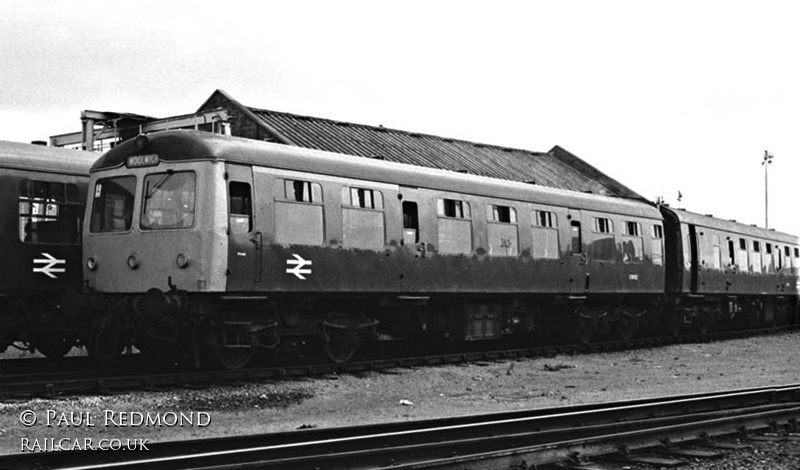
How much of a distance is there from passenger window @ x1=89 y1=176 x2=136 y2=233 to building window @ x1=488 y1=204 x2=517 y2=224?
23.7 feet

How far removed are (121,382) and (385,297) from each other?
5.34m

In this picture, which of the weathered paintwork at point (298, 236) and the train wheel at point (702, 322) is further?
the train wheel at point (702, 322)

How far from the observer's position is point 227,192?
14273 millimetres

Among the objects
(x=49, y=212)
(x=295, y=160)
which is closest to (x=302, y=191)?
(x=295, y=160)

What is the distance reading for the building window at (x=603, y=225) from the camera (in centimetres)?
2306

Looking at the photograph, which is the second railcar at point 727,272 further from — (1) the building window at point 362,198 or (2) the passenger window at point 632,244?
(1) the building window at point 362,198

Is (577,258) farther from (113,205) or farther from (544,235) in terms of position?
(113,205)

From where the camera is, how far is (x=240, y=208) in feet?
47.5

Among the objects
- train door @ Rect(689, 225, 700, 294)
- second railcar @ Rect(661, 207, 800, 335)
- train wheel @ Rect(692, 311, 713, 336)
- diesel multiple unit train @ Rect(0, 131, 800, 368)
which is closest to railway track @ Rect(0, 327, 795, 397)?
diesel multiple unit train @ Rect(0, 131, 800, 368)

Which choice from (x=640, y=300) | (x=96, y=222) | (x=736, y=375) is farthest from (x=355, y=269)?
(x=640, y=300)

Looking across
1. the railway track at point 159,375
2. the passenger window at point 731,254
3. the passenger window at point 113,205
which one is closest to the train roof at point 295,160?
the passenger window at point 113,205

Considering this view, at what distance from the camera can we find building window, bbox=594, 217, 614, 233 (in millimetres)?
23062

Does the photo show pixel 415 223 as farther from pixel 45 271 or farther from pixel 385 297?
pixel 45 271

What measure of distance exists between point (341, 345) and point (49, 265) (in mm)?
4662
